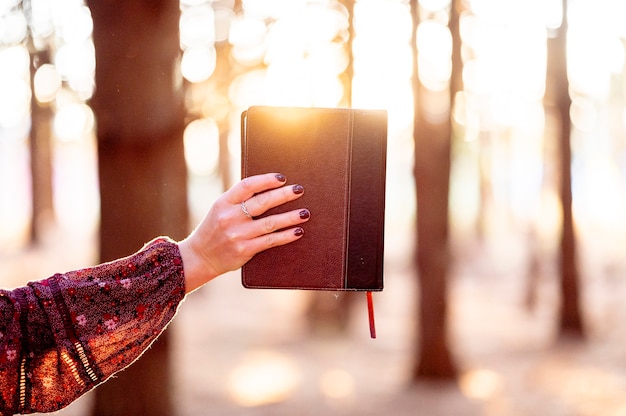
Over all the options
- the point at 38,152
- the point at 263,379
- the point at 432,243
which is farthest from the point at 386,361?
the point at 38,152

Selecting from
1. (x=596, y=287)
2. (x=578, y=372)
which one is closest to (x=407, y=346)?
(x=578, y=372)

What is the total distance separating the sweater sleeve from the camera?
60.0 inches

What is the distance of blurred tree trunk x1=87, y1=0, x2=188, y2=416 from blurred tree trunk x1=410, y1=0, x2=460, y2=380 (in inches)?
157

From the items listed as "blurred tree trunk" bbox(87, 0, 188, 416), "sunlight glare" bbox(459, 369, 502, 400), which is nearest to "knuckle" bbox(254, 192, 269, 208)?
"blurred tree trunk" bbox(87, 0, 188, 416)

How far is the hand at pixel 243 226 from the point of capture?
4.96 feet

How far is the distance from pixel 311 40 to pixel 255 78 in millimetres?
1068

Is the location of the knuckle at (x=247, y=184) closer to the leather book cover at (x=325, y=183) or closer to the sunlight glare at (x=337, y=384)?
the leather book cover at (x=325, y=183)

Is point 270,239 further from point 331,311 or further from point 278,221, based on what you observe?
point 331,311

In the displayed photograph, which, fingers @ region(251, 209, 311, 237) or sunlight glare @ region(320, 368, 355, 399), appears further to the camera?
sunlight glare @ region(320, 368, 355, 399)

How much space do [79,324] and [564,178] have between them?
9211 mm

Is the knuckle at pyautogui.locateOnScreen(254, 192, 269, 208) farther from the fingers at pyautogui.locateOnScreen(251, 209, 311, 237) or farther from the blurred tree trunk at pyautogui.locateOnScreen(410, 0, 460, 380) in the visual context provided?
the blurred tree trunk at pyautogui.locateOnScreen(410, 0, 460, 380)

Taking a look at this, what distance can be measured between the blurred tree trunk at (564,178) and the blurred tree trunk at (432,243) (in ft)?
9.24

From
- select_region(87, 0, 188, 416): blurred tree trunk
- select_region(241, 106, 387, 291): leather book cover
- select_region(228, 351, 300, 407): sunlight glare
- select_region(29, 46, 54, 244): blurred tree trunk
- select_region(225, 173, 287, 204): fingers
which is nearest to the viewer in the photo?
select_region(225, 173, 287, 204): fingers

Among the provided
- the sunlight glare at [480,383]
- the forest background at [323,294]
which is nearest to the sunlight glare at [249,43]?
the forest background at [323,294]
